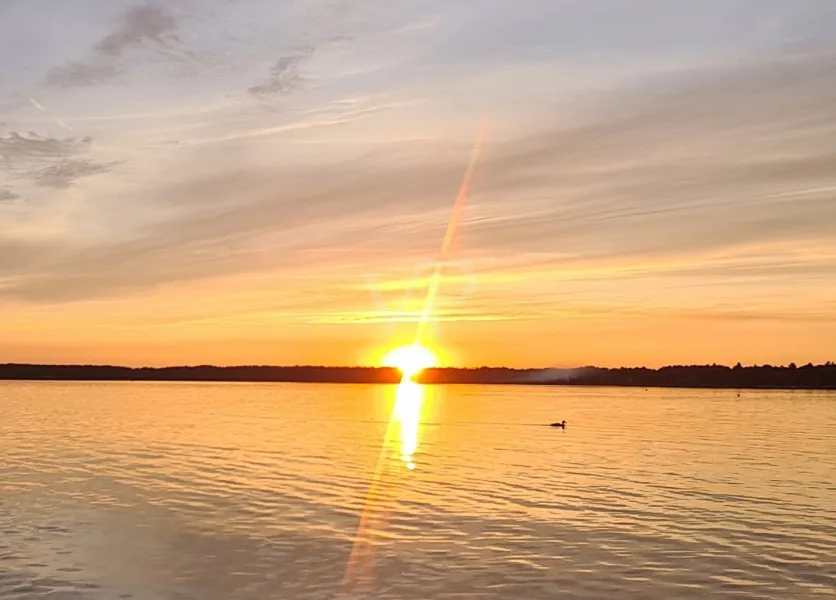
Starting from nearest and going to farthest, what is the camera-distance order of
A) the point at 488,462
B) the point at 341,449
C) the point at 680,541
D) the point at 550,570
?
the point at 550,570 → the point at 680,541 → the point at 488,462 → the point at 341,449

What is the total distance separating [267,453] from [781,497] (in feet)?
113

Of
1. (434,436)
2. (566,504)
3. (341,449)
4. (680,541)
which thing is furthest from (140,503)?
(434,436)

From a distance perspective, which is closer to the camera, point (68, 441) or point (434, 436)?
point (68, 441)

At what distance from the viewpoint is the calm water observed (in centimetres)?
2406

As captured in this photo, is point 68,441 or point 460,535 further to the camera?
point 68,441

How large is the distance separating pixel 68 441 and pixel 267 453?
19.7 m

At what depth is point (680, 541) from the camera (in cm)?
3012

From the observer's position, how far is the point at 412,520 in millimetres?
33781

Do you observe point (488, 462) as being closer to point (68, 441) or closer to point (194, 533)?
point (194, 533)

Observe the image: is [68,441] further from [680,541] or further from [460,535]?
[680,541]

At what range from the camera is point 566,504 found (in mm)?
38031

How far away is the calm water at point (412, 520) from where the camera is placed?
24062mm

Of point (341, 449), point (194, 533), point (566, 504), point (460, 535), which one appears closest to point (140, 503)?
point (194, 533)

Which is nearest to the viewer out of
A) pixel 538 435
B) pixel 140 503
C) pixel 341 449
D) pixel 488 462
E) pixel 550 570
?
pixel 550 570
